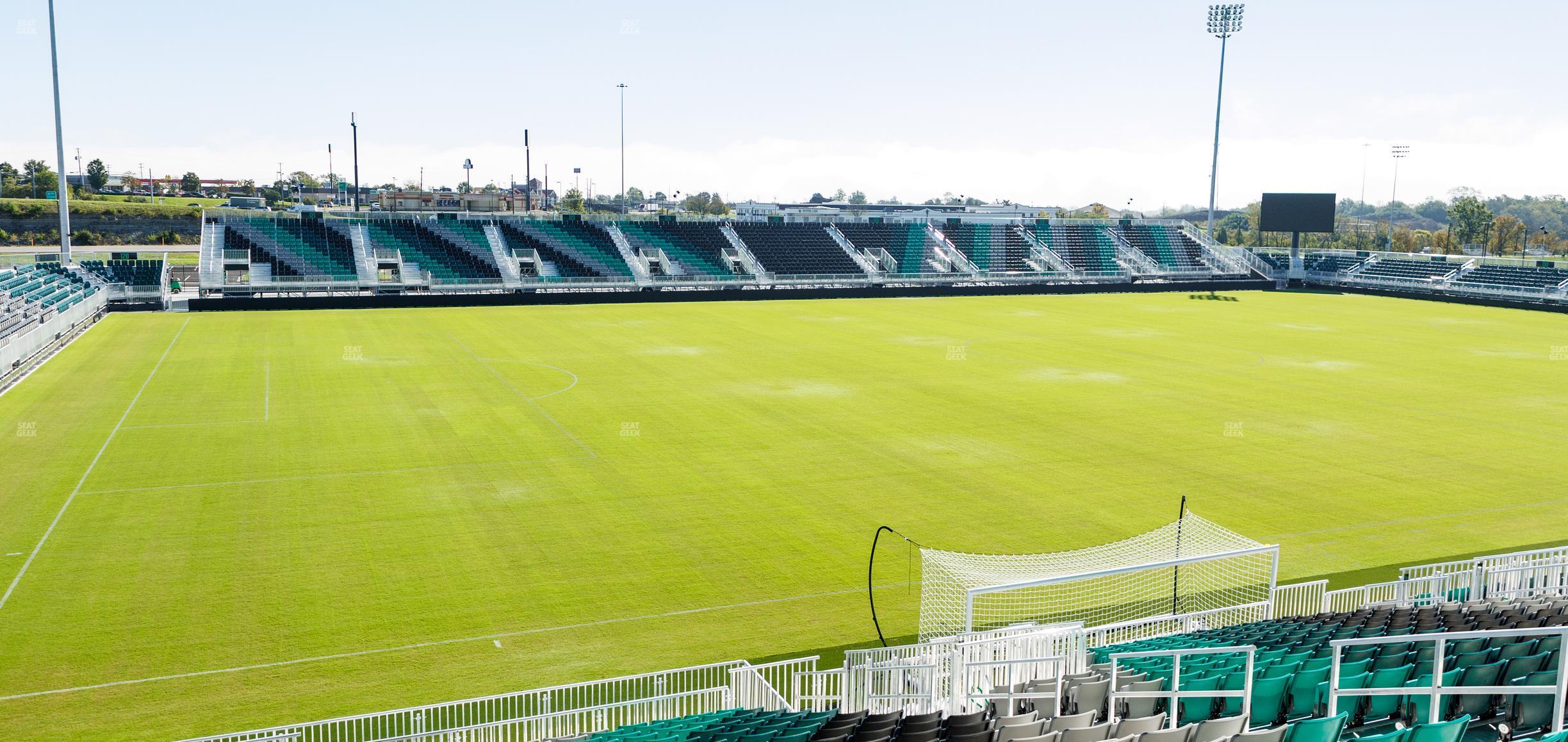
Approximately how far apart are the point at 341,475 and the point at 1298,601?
17865 millimetres

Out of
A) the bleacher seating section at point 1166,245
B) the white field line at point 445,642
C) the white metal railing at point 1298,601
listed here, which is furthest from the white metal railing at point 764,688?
the bleacher seating section at point 1166,245

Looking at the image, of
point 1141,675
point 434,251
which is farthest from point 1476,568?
point 434,251

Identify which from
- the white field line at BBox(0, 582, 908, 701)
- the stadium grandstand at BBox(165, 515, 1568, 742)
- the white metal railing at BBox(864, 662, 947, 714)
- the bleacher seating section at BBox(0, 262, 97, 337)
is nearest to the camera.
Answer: the stadium grandstand at BBox(165, 515, 1568, 742)

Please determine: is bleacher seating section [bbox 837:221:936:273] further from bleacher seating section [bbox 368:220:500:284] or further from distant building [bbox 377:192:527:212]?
distant building [bbox 377:192:527:212]

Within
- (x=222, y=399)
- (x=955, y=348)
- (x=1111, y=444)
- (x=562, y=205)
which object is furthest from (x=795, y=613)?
(x=562, y=205)

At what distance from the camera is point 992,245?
85.0 metres

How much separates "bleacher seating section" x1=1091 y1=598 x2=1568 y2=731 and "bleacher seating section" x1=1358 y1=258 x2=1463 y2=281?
71.5 m

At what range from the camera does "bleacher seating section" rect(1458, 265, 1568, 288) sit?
66750 mm

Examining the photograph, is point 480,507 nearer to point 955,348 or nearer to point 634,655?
point 634,655

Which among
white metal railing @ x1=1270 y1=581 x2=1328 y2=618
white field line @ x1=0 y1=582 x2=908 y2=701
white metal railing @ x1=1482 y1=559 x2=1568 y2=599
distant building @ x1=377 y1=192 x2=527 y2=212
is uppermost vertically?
distant building @ x1=377 y1=192 x2=527 y2=212

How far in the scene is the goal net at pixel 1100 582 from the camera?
604 inches

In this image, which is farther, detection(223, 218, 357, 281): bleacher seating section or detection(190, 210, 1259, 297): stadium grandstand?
detection(190, 210, 1259, 297): stadium grandstand

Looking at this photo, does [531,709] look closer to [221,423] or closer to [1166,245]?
[221,423]

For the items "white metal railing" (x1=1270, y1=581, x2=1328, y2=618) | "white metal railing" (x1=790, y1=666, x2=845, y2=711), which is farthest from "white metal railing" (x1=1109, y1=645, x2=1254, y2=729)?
"white metal railing" (x1=1270, y1=581, x2=1328, y2=618)
